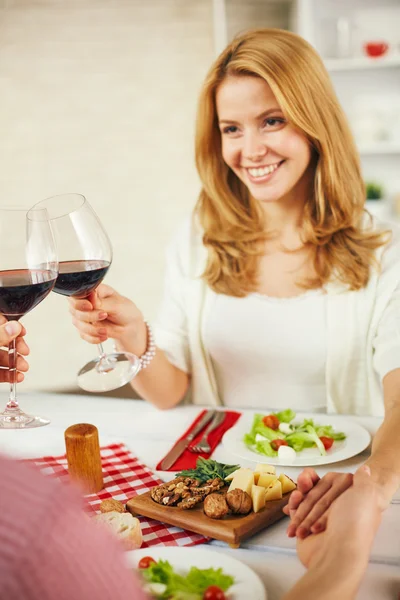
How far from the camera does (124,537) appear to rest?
33.1 inches

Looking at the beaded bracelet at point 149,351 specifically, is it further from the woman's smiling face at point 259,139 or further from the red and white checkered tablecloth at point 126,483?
the woman's smiling face at point 259,139

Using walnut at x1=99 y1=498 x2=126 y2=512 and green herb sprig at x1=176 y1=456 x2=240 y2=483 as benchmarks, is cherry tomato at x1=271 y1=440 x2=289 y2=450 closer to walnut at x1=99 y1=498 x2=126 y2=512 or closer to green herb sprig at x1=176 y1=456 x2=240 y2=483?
green herb sprig at x1=176 y1=456 x2=240 y2=483

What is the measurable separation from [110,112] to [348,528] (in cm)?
324

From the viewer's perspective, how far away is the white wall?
3600 mm

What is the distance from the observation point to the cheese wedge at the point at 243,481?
0.94 metres

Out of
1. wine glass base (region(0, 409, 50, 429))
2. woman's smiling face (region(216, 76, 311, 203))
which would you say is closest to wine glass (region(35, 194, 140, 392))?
wine glass base (region(0, 409, 50, 429))

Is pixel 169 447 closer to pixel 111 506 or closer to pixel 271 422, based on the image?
pixel 271 422

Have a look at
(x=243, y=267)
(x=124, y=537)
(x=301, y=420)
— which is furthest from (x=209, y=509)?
(x=243, y=267)

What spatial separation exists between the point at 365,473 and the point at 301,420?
1.39 feet

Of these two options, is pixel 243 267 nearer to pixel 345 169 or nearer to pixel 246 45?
pixel 345 169

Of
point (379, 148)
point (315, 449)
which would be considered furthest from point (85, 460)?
point (379, 148)

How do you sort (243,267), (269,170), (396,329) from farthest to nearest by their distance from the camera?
(243,267)
(269,170)
(396,329)

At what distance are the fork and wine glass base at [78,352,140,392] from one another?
0.59ft

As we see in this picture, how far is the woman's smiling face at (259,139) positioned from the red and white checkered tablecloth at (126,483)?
0.86 meters
